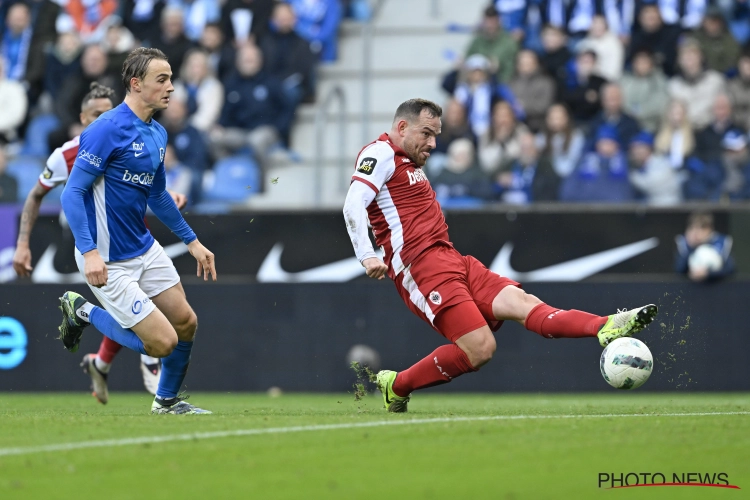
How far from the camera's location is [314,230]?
13.1m

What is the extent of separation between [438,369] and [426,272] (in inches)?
25.5

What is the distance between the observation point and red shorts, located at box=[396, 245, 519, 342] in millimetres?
7465

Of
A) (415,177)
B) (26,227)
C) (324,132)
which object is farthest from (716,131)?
(26,227)

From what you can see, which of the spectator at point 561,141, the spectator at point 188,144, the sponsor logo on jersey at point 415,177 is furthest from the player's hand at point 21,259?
the spectator at point 561,141

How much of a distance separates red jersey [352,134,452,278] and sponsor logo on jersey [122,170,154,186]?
1.36 m

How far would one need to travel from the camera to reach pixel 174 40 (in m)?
16.3

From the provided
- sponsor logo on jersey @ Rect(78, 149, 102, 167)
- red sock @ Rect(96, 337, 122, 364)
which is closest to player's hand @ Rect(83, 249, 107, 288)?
sponsor logo on jersey @ Rect(78, 149, 102, 167)

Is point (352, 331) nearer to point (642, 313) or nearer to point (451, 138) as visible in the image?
point (451, 138)

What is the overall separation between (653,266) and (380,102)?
526cm

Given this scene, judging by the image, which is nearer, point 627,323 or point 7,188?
point 627,323

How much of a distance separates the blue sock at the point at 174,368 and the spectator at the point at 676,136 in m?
7.53

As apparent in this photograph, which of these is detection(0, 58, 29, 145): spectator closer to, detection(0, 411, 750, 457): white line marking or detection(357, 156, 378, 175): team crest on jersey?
detection(357, 156, 378, 175): team crest on jersey

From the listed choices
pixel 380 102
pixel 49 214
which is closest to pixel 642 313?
pixel 49 214

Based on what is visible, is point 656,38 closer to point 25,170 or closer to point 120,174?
point 25,170
